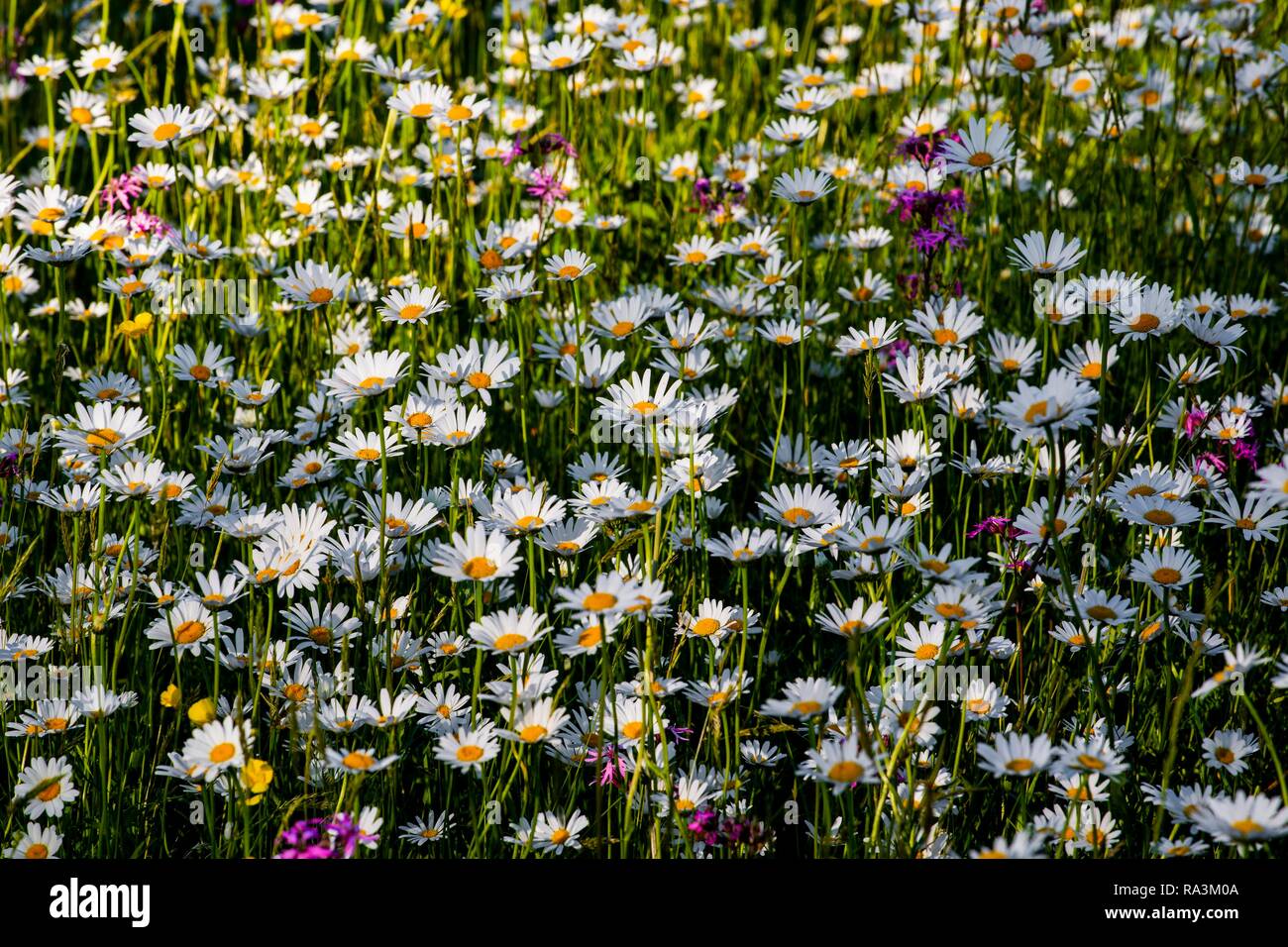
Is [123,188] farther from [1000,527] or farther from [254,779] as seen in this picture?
[1000,527]

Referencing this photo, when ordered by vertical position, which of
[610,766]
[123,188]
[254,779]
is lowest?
[610,766]

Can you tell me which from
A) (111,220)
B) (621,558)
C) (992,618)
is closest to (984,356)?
(992,618)

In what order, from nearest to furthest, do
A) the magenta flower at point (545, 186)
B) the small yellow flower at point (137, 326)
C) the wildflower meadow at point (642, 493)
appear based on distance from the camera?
1. the wildflower meadow at point (642, 493)
2. the small yellow flower at point (137, 326)
3. the magenta flower at point (545, 186)

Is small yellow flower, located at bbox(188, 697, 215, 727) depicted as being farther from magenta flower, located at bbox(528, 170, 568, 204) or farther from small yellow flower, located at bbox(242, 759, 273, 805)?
magenta flower, located at bbox(528, 170, 568, 204)

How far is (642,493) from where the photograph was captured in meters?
2.61

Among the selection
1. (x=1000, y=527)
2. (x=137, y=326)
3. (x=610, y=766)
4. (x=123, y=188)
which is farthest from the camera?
(x=123, y=188)

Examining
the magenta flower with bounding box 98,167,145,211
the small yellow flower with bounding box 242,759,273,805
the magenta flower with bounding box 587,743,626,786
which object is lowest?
the magenta flower with bounding box 587,743,626,786

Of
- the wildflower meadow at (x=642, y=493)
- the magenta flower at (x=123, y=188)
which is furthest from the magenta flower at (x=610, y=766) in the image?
the magenta flower at (x=123, y=188)

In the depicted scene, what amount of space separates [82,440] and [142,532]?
349 millimetres

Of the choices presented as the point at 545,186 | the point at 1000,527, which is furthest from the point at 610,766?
the point at 545,186

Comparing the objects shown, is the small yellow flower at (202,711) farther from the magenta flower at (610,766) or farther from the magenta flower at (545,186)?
the magenta flower at (545,186)

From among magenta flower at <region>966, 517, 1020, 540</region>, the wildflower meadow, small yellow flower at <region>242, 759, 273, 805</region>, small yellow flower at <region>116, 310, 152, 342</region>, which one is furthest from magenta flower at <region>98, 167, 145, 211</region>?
magenta flower at <region>966, 517, 1020, 540</region>

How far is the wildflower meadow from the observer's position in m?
2.02

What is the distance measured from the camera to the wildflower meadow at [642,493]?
2.02 meters
